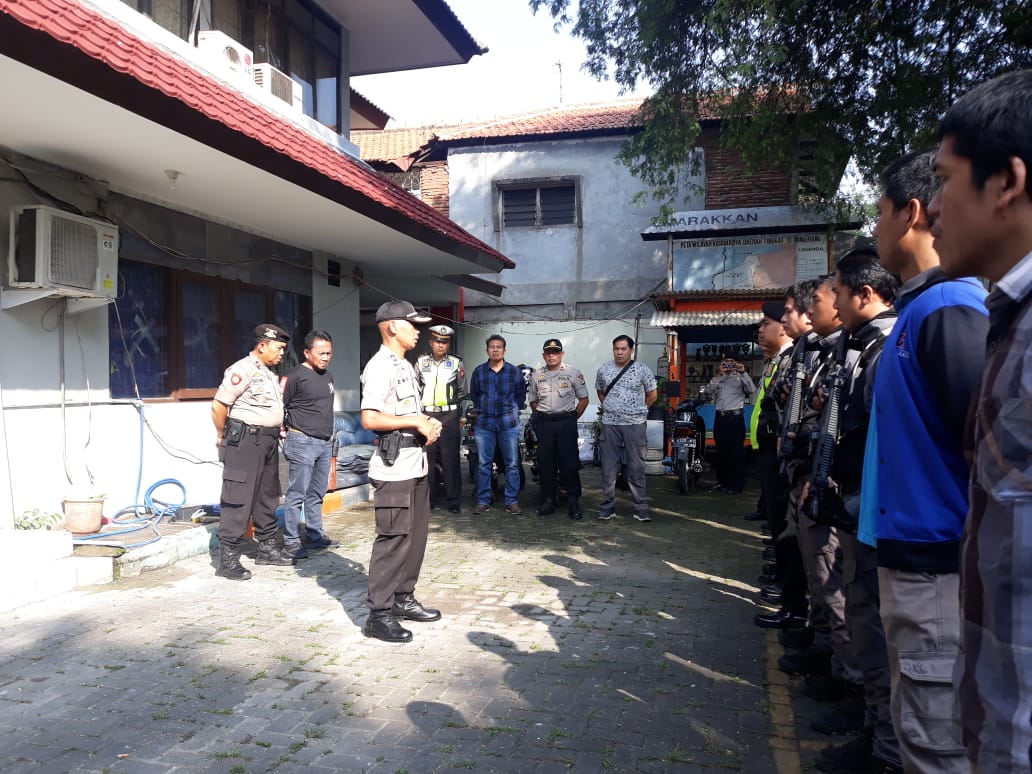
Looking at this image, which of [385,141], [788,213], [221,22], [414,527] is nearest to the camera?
[414,527]

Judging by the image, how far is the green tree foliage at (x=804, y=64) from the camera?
7.82 meters

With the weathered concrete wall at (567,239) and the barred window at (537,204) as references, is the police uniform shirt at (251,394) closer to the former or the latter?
the weathered concrete wall at (567,239)

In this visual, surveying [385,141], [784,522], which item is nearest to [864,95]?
[784,522]

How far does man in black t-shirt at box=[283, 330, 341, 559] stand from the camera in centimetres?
657

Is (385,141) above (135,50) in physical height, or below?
above

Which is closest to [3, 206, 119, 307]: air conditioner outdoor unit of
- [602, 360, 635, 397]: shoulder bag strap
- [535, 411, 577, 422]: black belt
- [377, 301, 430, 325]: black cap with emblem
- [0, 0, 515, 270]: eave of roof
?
[0, 0, 515, 270]: eave of roof

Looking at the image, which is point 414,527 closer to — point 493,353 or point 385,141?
point 493,353

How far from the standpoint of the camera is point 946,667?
6.25 feet

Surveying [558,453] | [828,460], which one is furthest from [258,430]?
[828,460]

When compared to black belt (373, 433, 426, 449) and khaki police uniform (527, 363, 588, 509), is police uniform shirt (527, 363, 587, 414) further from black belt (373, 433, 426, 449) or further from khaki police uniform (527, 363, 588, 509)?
black belt (373, 433, 426, 449)

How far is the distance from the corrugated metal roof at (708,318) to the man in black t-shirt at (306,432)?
7.72m

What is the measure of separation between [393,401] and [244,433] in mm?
1981

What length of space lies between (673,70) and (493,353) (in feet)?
14.0

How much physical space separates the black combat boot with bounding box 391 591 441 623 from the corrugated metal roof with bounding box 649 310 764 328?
9.21 m
